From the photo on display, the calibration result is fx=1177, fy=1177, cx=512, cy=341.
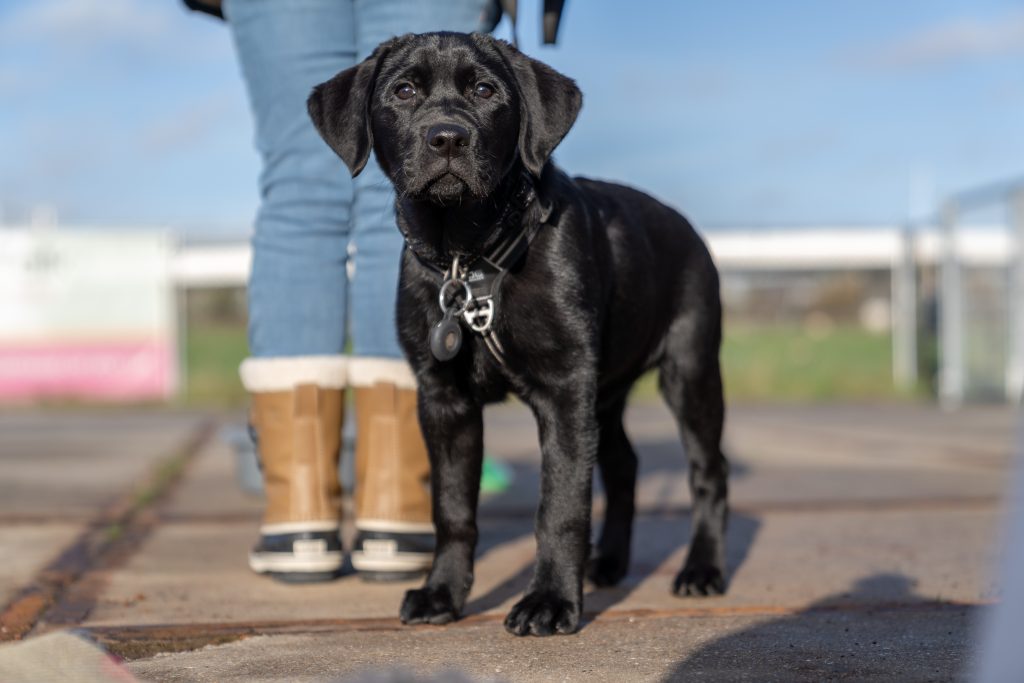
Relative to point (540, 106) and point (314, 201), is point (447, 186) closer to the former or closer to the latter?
point (540, 106)

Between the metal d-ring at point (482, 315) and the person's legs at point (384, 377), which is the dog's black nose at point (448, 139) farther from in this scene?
the person's legs at point (384, 377)

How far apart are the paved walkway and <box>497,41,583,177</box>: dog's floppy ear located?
3.17ft

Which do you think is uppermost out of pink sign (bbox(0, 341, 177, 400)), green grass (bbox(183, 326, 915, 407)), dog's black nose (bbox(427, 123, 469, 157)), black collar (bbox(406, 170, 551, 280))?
dog's black nose (bbox(427, 123, 469, 157))

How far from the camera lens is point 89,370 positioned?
11.9 meters

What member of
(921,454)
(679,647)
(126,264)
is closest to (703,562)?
(679,647)

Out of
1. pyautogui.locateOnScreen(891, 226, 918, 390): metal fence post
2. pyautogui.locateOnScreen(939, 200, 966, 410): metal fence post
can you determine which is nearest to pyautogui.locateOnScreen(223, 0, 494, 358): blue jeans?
pyautogui.locateOnScreen(939, 200, 966, 410): metal fence post

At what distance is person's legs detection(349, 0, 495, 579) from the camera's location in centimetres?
285

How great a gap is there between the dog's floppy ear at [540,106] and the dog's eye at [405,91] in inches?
8.5

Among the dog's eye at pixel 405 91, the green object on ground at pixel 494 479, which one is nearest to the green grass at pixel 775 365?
the green object on ground at pixel 494 479

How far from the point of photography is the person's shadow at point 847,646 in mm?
1811

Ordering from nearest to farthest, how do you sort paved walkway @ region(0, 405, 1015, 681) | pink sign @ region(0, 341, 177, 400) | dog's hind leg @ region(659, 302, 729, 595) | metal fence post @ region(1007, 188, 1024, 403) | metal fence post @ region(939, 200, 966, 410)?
1. paved walkway @ region(0, 405, 1015, 681)
2. dog's hind leg @ region(659, 302, 729, 595)
3. metal fence post @ region(1007, 188, 1024, 403)
4. pink sign @ region(0, 341, 177, 400)
5. metal fence post @ region(939, 200, 966, 410)

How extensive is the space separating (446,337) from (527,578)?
0.80 meters

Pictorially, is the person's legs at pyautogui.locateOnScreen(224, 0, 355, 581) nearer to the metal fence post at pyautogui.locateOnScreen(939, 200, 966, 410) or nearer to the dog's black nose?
the dog's black nose

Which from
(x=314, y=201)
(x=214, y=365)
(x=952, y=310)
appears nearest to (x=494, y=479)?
(x=314, y=201)
